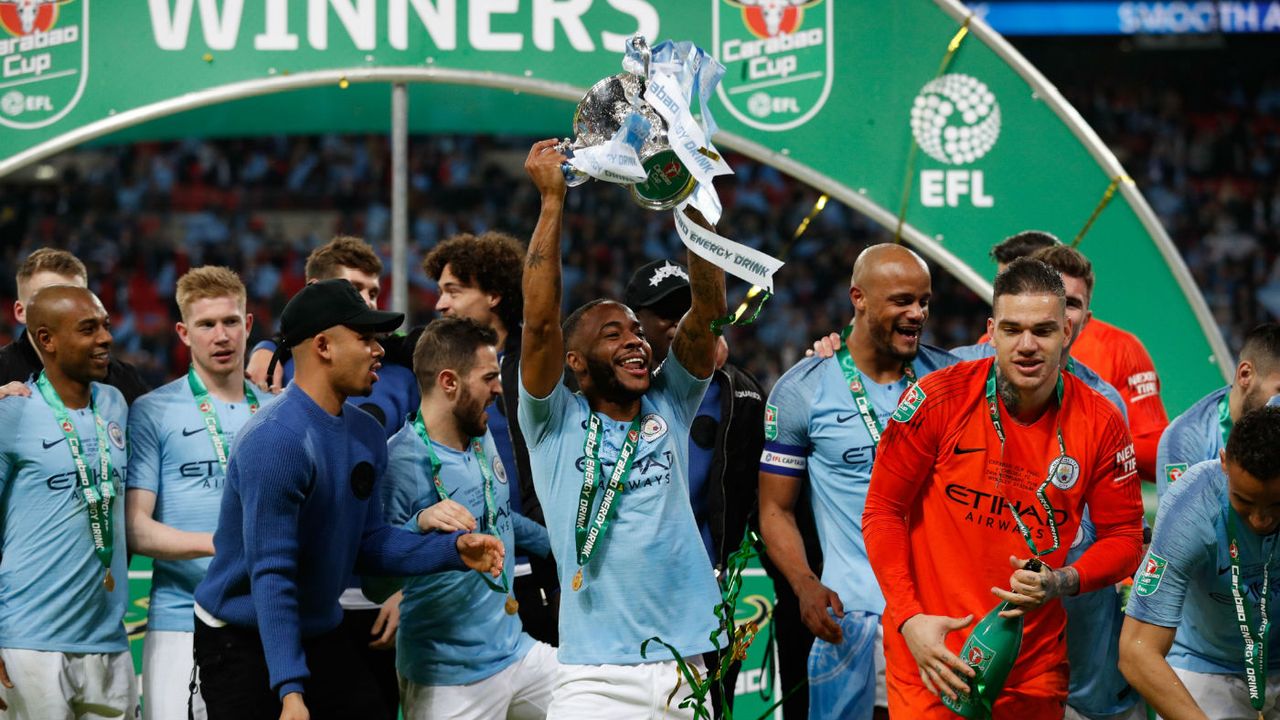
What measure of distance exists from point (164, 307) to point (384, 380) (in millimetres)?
12491

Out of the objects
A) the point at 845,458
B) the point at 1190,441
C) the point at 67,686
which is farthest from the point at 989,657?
the point at 67,686

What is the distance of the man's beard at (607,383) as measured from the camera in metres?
4.38

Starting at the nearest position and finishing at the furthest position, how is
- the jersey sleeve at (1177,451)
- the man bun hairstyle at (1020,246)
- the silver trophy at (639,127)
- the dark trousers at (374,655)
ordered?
the silver trophy at (639,127) → the jersey sleeve at (1177,451) → the dark trousers at (374,655) → the man bun hairstyle at (1020,246)

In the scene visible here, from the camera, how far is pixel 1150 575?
4098 millimetres

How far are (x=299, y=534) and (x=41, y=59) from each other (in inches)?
157

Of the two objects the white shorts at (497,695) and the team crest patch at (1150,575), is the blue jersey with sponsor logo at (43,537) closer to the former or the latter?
the white shorts at (497,695)

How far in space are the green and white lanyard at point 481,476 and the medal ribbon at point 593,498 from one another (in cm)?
60

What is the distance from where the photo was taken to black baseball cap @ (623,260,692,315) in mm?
5395

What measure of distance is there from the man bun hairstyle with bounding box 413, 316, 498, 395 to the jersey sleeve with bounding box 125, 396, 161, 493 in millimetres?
1141

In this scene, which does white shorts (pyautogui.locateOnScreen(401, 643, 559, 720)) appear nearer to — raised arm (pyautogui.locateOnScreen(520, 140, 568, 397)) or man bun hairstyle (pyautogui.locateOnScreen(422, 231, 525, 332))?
raised arm (pyautogui.locateOnScreen(520, 140, 568, 397))

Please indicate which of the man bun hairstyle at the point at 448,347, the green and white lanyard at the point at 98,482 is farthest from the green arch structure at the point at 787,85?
the man bun hairstyle at the point at 448,347

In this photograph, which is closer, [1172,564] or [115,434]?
[1172,564]

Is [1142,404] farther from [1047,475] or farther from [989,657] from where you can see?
[989,657]

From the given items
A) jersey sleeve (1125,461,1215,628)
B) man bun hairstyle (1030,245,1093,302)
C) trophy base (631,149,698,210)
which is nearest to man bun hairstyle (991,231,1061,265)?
man bun hairstyle (1030,245,1093,302)
